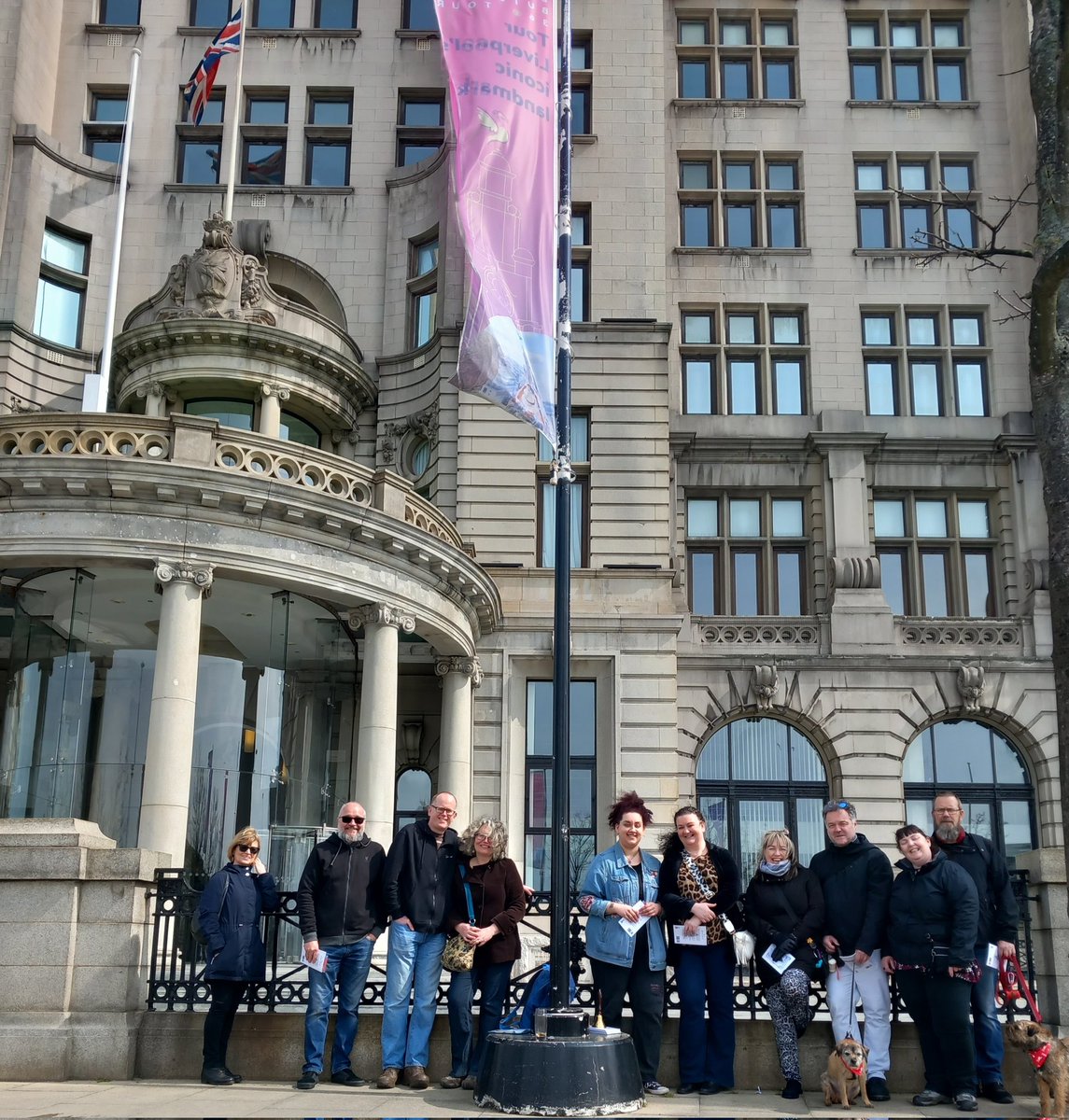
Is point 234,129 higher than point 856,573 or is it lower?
higher

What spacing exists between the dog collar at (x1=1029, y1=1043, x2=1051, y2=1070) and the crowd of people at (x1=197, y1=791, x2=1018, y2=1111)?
0.68 metres

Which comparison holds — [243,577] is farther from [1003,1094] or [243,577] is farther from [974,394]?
[974,394]

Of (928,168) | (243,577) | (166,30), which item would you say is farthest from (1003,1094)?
(166,30)

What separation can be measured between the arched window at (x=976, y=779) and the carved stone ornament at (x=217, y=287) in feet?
52.9

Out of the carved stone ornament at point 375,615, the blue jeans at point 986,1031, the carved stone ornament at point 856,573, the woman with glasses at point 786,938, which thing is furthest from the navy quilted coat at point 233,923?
the carved stone ornament at point 856,573

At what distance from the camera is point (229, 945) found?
34.3 ft

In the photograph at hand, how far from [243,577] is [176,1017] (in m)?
8.63

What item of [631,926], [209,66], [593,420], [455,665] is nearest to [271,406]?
[593,420]

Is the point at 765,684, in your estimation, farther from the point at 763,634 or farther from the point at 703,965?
the point at 703,965

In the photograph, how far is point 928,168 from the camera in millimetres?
30375

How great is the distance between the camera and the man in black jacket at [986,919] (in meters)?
9.92

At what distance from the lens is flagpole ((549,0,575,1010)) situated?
9516mm

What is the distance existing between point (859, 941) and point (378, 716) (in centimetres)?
1092

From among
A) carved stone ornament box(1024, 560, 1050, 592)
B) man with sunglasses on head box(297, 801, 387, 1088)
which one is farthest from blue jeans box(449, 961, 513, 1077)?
carved stone ornament box(1024, 560, 1050, 592)
